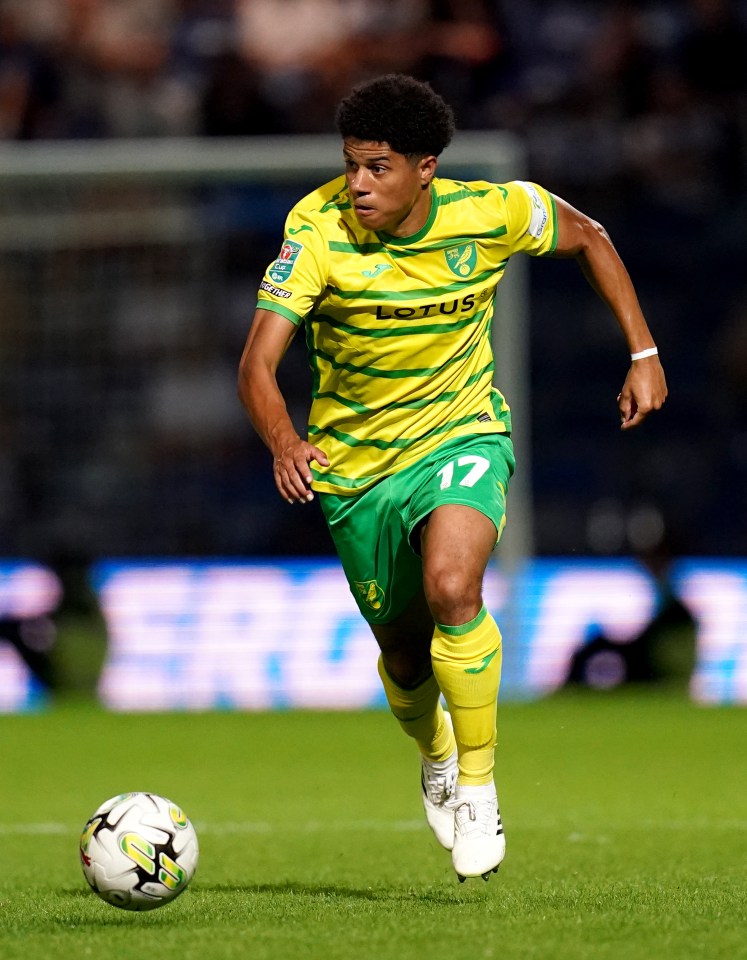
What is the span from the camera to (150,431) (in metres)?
13.8

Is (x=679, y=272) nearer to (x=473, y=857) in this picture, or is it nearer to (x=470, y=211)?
(x=470, y=211)

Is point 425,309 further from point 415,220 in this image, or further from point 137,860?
point 137,860

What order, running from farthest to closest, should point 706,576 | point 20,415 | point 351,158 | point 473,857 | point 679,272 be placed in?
1. point 679,272
2. point 20,415
3. point 706,576
4. point 351,158
5. point 473,857

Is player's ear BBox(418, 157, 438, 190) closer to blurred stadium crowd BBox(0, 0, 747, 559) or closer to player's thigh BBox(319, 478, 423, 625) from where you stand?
player's thigh BBox(319, 478, 423, 625)

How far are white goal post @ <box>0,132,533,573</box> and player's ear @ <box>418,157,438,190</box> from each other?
6436mm

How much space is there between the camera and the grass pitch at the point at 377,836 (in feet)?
14.4

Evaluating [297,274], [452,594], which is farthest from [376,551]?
[297,274]

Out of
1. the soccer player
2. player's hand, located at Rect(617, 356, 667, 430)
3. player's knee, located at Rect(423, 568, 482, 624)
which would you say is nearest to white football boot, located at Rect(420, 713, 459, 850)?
the soccer player

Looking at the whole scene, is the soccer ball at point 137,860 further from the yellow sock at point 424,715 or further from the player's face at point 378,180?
the player's face at point 378,180

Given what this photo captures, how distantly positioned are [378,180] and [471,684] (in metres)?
1.48

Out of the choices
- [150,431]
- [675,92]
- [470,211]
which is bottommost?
[150,431]

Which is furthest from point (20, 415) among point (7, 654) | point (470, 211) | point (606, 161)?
point (470, 211)

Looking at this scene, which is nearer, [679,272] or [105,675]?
[105,675]

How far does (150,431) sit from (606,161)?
14.3 feet
